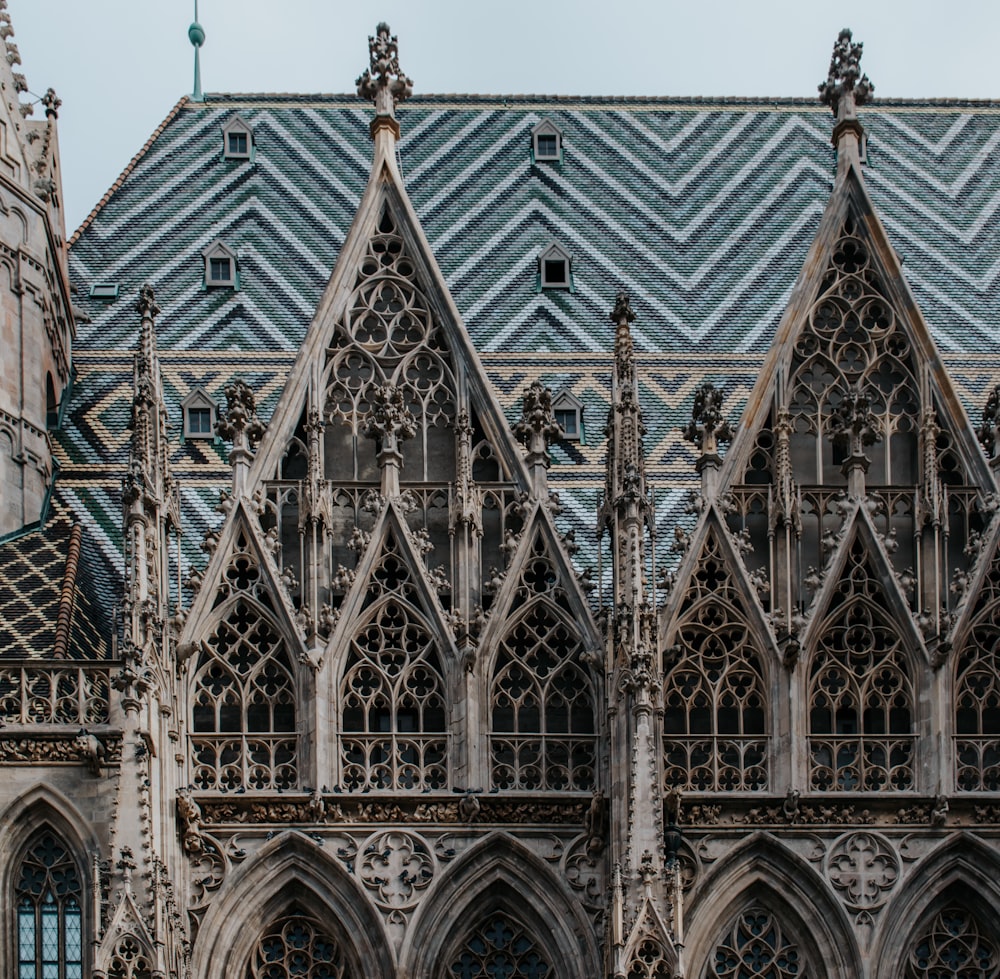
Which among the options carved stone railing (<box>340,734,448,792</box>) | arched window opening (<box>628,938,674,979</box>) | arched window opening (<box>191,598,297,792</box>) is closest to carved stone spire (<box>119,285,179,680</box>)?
arched window opening (<box>191,598,297,792</box>)

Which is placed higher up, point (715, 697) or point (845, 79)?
point (845, 79)

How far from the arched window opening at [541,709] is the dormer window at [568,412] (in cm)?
508

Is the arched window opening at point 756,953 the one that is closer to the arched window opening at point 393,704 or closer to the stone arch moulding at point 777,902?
the stone arch moulding at point 777,902

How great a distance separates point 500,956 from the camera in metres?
28.6

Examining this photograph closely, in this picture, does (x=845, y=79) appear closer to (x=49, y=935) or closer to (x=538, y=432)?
(x=538, y=432)

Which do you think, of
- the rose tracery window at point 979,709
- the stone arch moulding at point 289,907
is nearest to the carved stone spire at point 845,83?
the rose tracery window at point 979,709

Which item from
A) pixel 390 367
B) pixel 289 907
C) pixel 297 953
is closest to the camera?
pixel 297 953

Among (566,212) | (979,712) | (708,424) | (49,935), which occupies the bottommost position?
(49,935)

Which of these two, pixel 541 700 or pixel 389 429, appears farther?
pixel 389 429

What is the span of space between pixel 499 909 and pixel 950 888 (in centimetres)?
388

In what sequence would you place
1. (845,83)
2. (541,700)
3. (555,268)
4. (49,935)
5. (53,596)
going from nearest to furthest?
1. (49,935)
2. (541,700)
3. (53,596)
4. (845,83)
5. (555,268)

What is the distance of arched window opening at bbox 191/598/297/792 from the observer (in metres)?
28.9

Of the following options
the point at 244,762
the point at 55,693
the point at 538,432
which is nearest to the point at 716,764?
the point at 538,432

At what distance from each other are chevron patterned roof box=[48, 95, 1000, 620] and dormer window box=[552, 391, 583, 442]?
0.12 m
